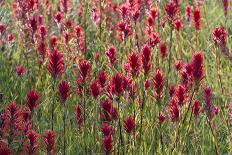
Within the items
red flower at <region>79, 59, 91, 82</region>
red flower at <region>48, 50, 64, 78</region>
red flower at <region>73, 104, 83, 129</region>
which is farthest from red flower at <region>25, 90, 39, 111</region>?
red flower at <region>73, 104, 83, 129</region>

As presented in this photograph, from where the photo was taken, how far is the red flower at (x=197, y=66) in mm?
2395

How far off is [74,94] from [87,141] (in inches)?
37.4

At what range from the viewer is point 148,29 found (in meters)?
3.54

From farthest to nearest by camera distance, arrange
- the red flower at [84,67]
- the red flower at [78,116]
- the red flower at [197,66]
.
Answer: the red flower at [78,116]
the red flower at [84,67]
the red flower at [197,66]

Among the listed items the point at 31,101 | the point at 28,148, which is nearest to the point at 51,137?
the point at 28,148

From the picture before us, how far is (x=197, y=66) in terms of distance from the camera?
241 centimetres

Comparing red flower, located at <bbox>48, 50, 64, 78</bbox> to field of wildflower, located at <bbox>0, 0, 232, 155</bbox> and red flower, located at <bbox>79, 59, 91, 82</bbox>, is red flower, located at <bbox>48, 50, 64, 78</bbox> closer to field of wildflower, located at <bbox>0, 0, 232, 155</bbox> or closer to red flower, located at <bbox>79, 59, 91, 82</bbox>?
field of wildflower, located at <bbox>0, 0, 232, 155</bbox>

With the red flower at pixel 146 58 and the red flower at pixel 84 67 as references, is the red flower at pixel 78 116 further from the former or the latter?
the red flower at pixel 146 58

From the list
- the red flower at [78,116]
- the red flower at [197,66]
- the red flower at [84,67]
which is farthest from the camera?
the red flower at [78,116]

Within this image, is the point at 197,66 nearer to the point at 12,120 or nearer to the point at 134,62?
the point at 134,62

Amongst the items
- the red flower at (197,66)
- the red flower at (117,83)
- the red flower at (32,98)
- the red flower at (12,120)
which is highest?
the red flower at (197,66)

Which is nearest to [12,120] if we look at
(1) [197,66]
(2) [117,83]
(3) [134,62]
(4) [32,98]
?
(4) [32,98]

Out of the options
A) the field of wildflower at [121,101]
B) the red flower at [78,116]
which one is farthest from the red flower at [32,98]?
the red flower at [78,116]

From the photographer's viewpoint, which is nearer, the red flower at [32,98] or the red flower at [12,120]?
the red flower at [12,120]
